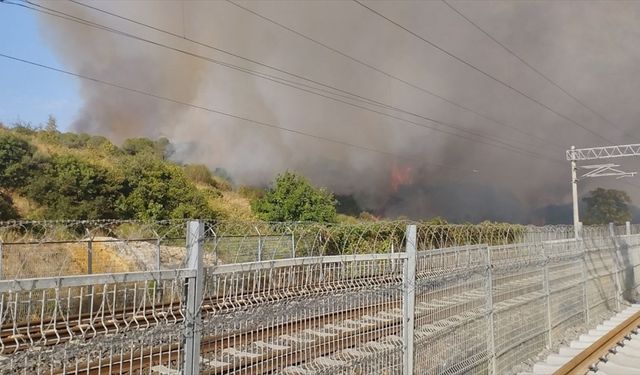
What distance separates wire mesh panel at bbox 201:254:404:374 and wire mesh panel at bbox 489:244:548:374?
2518 millimetres

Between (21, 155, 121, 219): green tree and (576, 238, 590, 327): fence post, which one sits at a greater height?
(21, 155, 121, 219): green tree

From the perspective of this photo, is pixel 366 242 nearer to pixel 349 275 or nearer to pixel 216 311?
pixel 349 275

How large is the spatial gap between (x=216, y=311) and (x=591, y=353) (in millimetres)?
6064

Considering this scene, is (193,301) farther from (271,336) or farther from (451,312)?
(451,312)

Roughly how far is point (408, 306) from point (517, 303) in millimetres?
3157

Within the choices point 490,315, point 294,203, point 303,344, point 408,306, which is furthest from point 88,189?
point 303,344

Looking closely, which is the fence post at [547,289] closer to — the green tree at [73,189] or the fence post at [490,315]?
the fence post at [490,315]

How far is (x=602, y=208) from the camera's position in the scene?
7938 cm

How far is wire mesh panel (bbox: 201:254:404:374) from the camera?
3051mm

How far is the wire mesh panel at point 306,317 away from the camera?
305 centimetres

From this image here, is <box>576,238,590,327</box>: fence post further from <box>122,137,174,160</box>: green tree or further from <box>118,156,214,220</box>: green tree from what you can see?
<box>122,137,174,160</box>: green tree

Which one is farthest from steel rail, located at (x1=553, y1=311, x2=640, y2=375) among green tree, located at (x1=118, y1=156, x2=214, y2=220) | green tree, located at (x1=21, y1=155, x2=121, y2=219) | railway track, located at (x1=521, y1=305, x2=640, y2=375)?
green tree, located at (x1=21, y1=155, x2=121, y2=219)

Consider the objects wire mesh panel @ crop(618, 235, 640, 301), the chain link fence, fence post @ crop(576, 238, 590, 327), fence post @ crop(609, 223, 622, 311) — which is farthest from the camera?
wire mesh panel @ crop(618, 235, 640, 301)

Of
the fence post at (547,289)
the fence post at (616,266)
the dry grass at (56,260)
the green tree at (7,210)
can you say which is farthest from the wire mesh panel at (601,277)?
the green tree at (7,210)
